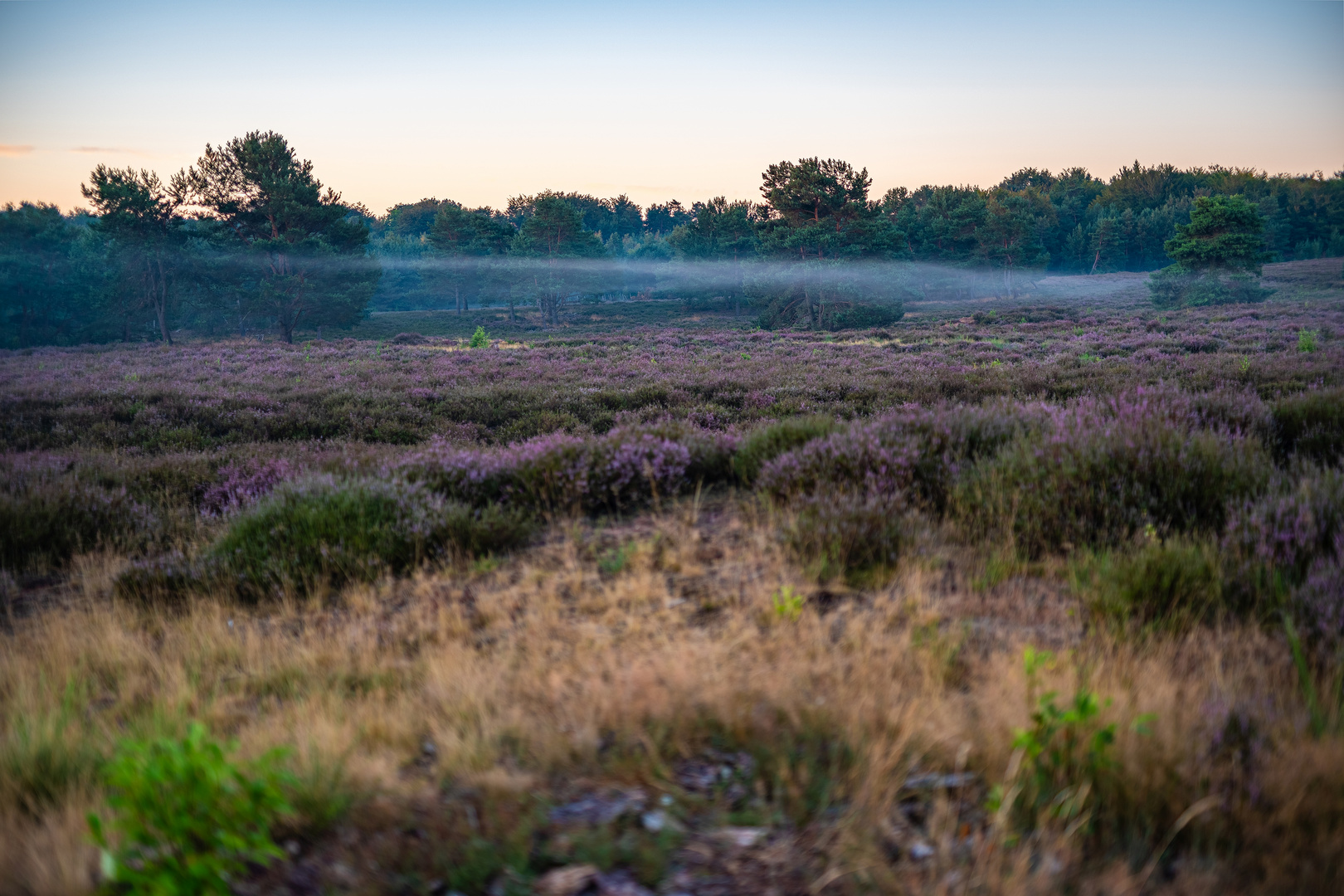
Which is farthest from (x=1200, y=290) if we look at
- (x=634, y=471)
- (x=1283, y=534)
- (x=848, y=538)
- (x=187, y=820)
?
(x=187, y=820)

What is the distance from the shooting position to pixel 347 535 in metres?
4.58

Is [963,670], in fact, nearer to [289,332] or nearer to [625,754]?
[625,754]

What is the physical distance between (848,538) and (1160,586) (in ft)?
Result: 5.01

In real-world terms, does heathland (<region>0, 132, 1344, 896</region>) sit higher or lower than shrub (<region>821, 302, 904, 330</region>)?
lower

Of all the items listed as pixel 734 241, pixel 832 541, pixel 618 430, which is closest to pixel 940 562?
pixel 832 541

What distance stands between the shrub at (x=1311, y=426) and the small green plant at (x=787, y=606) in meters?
4.71

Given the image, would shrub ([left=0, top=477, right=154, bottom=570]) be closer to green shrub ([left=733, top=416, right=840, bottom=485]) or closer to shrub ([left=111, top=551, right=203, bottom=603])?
shrub ([left=111, top=551, right=203, bottom=603])

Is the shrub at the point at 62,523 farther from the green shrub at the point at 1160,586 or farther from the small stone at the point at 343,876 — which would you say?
the green shrub at the point at 1160,586

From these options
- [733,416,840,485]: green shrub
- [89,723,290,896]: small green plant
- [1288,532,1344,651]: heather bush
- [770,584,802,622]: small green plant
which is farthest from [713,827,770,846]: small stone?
[733,416,840,485]: green shrub

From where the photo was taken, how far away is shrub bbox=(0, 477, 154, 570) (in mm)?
5297

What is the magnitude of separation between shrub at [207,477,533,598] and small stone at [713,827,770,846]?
298cm

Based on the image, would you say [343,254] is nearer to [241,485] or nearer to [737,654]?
[241,485]

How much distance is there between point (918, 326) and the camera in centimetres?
4138

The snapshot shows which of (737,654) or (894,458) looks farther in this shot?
(894,458)
